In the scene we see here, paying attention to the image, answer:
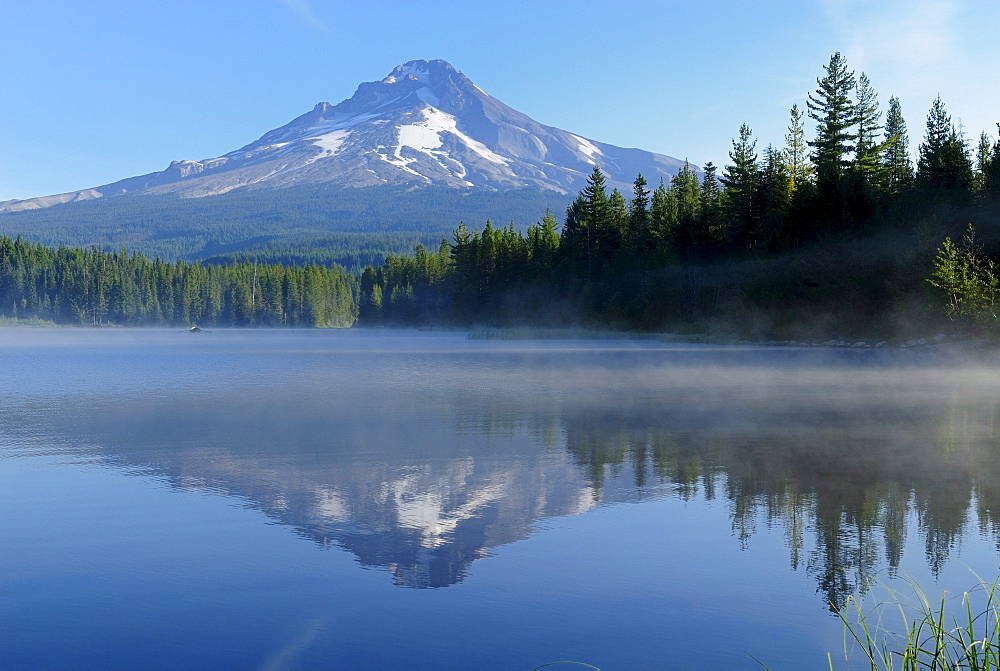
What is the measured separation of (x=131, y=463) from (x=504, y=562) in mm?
7056

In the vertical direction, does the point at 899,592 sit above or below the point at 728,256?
below

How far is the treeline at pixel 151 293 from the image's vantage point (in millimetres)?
161125

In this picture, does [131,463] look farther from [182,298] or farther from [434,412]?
[182,298]

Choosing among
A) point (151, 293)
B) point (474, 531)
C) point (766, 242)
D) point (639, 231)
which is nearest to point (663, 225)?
point (639, 231)

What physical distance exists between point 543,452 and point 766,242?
60061 mm

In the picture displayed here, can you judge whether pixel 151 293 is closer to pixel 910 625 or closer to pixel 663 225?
pixel 663 225

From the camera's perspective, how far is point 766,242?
69062mm

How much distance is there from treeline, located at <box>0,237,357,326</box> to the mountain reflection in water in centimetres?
14782

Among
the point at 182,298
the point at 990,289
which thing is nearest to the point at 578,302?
the point at 990,289

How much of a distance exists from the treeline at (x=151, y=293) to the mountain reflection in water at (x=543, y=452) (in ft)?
485

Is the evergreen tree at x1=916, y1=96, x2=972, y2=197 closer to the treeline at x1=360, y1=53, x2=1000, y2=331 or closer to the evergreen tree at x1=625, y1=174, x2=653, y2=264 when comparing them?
the treeline at x1=360, y1=53, x2=1000, y2=331

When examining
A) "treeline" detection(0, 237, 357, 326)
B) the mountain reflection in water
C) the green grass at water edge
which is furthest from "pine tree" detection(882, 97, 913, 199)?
"treeline" detection(0, 237, 357, 326)

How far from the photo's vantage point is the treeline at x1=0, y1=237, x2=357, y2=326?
16112 centimetres

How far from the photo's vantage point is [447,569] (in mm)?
7223
